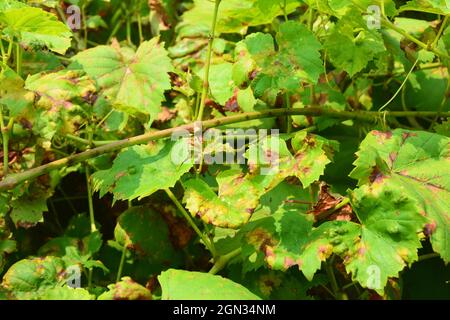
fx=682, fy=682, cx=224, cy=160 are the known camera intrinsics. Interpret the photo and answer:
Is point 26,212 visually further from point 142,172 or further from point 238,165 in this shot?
point 238,165

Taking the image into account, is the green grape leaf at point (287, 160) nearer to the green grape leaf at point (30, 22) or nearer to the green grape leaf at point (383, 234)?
the green grape leaf at point (383, 234)

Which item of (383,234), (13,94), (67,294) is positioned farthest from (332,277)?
(13,94)

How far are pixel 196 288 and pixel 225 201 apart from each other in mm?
226

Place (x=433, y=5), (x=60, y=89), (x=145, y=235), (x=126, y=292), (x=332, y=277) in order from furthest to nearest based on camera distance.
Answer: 1. (x=145, y=235)
2. (x=332, y=277)
3. (x=60, y=89)
4. (x=433, y=5)
5. (x=126, y=292)

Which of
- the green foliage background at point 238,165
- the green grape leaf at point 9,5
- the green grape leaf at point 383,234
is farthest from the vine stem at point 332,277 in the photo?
the green grape leaf at point 9,5

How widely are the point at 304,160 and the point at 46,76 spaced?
0.68 meters

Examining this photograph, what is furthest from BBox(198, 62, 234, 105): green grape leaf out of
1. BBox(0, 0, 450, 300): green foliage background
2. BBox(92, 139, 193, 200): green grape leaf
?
BBox(92, 139, 193, 200): green grape leaf

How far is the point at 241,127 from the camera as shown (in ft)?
6.64

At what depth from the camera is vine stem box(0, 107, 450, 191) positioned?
163 centimetres

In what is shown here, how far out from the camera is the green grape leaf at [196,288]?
4.70 ft

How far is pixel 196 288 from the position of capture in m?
1.45

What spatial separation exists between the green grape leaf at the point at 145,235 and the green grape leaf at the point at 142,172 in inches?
6.7

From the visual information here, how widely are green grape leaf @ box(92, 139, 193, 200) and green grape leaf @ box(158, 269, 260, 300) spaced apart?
0.75 ft
